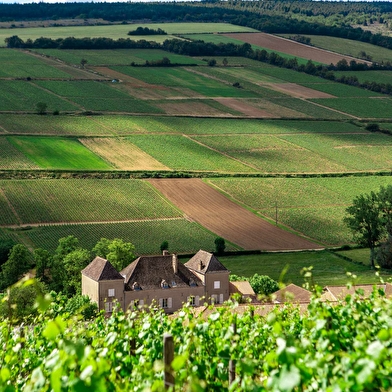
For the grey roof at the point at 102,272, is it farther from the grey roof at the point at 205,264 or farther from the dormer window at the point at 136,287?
the grey roof at the point at 205,264

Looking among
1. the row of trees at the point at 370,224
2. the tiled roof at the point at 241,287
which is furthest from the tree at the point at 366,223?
the tiled roof at the point at 241,287

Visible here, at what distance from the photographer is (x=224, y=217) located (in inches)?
4178

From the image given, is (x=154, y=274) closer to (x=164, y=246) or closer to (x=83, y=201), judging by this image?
(x=164, y=246)

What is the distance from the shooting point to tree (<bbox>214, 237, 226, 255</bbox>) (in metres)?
92.4

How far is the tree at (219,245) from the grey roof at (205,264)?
1355 cm

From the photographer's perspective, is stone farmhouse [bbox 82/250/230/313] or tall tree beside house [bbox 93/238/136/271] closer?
stone farmhouse [bbox 82/250/230/313]

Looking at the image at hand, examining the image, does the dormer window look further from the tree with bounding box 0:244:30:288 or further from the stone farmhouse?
the tree with bounding box 0:244:30:288

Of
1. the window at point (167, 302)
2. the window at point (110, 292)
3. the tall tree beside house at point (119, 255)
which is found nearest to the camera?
the window at point (110, 292)

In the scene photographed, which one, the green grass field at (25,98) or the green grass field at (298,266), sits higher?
the green grass field at (298,266)

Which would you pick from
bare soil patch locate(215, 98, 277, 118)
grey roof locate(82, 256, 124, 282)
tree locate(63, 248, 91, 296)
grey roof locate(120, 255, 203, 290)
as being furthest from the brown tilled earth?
bare soil patch locate(215, 98, 277, 118)

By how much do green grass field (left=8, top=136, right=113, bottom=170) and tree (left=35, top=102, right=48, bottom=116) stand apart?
1780 centimetres

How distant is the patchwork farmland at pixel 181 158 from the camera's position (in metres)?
101

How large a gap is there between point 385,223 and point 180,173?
3667cm

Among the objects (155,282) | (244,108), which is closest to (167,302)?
(155,282)
